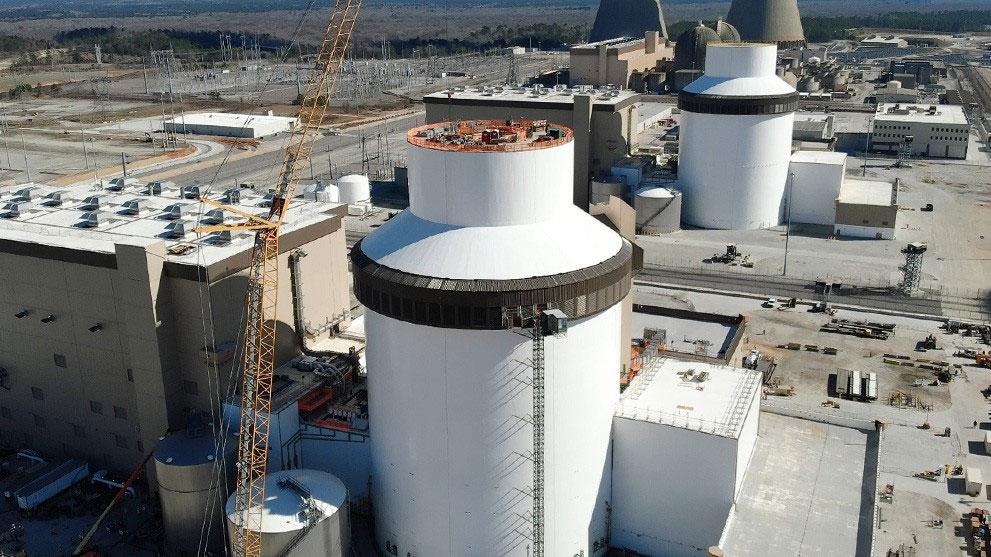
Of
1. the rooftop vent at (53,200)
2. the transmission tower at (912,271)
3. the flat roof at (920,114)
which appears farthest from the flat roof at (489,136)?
the flat roof at (920,114)

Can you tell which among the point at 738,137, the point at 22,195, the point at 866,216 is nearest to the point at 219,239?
the point at 22,195

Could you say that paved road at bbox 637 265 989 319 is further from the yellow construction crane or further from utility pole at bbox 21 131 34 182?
utility pole at bbox 21 131 34 182

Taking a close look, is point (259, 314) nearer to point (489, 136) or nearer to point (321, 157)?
point (489, 136)

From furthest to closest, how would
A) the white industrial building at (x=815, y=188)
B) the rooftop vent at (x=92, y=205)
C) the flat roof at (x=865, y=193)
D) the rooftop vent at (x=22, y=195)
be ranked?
the white industrial building at (x=815, y=188)
the flat roof at (x=865, y=193)
the rooftop vent at (x=22, y=195)
the rooftop vent at (x=92, y=205)

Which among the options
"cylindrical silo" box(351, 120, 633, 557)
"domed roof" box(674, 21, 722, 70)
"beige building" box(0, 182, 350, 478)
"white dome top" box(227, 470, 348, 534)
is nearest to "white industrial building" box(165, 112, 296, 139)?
"domed roof" box(674, 21, 722, 70)

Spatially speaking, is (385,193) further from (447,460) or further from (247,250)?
(447,460)

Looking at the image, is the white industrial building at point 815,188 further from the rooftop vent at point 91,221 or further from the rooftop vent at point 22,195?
the rooftop vent at point 22,195

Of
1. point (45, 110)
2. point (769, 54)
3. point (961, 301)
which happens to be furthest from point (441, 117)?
point (45, 110)
